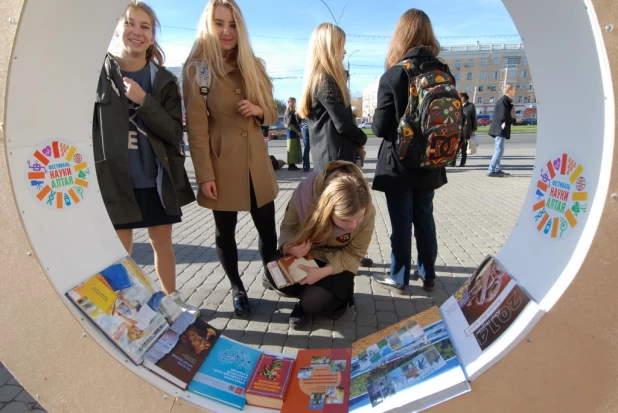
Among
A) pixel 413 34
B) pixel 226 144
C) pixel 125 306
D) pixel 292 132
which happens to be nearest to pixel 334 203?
pixel 226 144

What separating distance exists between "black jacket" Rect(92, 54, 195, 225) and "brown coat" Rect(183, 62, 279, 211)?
0.11m

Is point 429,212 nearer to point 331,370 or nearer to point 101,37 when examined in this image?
point 331,370

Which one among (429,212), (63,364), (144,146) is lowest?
(63,364)

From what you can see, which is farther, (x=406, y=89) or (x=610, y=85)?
(x=406, y=89)

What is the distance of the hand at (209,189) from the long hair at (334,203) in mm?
594

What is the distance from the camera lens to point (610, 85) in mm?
1301

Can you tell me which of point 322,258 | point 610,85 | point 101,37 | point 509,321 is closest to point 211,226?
point 322,258

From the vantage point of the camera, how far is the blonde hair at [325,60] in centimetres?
306

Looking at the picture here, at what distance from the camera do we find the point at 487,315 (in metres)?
1.74

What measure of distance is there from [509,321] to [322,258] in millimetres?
1425

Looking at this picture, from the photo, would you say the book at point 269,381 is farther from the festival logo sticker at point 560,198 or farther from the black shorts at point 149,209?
the festival logo sticker at point 560,198

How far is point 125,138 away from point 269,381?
1.55 metres

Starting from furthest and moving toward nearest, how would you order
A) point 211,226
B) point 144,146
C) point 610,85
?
point 211,226, point 144,146, point 610,85

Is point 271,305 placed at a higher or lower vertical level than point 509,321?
lower
